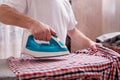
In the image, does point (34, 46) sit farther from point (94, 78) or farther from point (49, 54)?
point (94, 78)

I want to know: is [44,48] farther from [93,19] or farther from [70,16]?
[93,19]

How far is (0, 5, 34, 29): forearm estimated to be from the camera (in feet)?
3.08

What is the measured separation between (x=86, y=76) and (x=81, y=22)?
153 centimetres

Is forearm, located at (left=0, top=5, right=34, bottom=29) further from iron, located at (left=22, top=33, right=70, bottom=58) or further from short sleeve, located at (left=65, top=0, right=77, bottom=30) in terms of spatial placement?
short sleeve, located at (left=65, top=0, right=77, bottom=30)

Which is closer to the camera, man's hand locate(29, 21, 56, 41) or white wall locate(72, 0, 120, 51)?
man's hand locate(29, 21, 56, 41)

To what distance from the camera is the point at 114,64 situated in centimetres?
84

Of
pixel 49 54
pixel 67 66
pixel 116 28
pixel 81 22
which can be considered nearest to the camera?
pixel 67 66

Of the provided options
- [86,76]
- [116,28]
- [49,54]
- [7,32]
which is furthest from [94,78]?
[116,28]

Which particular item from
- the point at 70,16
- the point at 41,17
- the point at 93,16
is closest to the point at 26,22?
the point at 41,17

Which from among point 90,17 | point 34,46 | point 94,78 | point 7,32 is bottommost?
point 94,78

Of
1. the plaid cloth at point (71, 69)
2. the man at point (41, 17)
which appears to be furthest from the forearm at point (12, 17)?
the plaid cloth at point (71, 69)

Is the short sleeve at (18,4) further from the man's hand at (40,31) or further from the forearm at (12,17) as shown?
the man's hand at (40,31)

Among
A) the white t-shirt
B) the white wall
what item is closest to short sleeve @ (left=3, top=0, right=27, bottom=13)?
the white t-shirt

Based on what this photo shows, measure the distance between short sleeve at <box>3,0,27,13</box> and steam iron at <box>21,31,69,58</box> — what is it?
201mm
